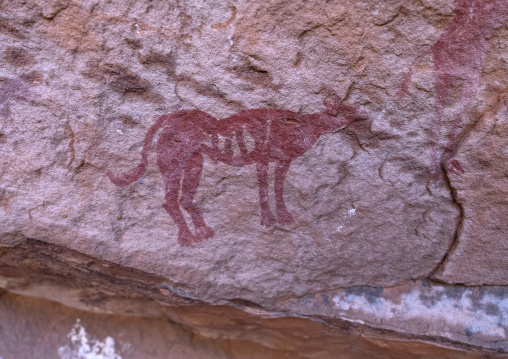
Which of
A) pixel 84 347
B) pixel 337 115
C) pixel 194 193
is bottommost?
pixel 84 347

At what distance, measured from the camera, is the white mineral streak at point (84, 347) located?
1563 mm

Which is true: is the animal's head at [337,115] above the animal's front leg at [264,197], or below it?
above

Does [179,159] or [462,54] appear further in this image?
[179,159]

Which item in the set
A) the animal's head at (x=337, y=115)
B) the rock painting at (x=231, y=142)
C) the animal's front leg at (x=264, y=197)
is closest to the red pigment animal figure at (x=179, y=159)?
the rock painting at (x=231, y=142)

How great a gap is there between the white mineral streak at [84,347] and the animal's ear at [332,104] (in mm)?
1062

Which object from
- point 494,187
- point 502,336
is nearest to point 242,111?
point 494,187

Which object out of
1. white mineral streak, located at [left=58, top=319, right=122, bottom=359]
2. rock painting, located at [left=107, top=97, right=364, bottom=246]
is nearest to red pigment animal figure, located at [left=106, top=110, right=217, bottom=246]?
rock painting, located at [left=107, top=97, right=364, bottom=246]

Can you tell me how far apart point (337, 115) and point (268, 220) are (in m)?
0.33

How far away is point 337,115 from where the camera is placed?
3.76ft

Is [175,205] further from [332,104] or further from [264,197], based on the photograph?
[332,104]

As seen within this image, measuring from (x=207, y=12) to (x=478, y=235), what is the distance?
89 cm

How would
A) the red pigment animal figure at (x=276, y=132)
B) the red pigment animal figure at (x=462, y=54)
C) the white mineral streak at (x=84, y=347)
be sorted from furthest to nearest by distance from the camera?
the white mineral streak at (x=84, y=347), the red pigment animal figure at (x=276, y=132), the red pigment animal figure at (x=462, y=54)

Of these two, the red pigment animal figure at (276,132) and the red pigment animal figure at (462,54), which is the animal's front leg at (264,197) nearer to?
the red pigment animal figure at (276,132)

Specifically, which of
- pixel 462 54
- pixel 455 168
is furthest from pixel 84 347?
pixel 462 54
